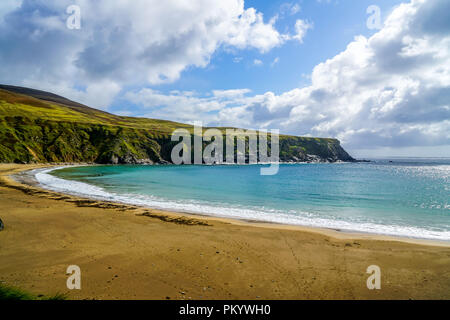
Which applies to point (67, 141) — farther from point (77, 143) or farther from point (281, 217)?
point (281, 217)

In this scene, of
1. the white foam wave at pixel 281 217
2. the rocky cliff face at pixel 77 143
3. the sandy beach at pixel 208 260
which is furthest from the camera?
the rocky cliff face at pixel 77 143

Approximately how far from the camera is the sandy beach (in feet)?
25.2

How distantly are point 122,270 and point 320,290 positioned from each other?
7.69 metres

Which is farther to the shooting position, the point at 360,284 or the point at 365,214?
the point at 365,214

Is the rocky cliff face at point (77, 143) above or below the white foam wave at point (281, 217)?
above

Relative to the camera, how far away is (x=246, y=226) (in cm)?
1609

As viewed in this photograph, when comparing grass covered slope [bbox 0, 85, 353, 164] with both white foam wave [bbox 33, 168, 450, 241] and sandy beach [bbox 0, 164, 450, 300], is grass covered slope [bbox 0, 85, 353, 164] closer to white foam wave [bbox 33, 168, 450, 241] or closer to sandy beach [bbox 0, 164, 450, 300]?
white foam wave [bbox 33, 168, 450, 241]

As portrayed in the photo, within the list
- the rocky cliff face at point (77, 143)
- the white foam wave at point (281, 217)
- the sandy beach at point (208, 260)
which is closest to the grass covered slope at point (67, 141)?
the rocky cliff face at point (77, 143)

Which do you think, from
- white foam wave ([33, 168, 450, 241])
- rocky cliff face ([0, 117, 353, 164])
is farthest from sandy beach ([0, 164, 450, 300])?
rocky cliff face ([0, 117, 353, 164])

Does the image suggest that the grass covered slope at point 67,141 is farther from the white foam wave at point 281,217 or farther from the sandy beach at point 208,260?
the sandy beach at point 208,260

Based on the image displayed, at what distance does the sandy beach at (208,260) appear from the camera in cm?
768
